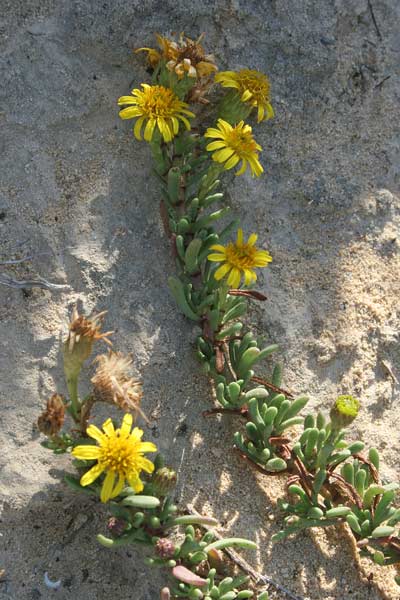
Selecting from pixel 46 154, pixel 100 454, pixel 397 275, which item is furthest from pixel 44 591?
pixel 397 275

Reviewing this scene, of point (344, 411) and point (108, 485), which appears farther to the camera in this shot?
point (344, 411)

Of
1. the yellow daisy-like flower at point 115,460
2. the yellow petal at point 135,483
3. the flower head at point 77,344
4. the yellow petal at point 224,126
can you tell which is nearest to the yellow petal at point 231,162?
the yellow petal at point 224,126

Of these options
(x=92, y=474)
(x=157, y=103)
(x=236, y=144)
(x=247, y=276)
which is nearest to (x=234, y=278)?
(x=247, y=276)

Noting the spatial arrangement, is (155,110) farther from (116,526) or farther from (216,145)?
(116,526)

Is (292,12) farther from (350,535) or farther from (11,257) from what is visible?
(350,535)

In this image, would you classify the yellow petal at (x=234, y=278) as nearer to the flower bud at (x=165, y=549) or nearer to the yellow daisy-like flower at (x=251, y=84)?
the yellow daisy-like flower at (x=251, y=84)

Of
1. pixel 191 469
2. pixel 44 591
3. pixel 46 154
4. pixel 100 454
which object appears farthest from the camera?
pixel 46 154
